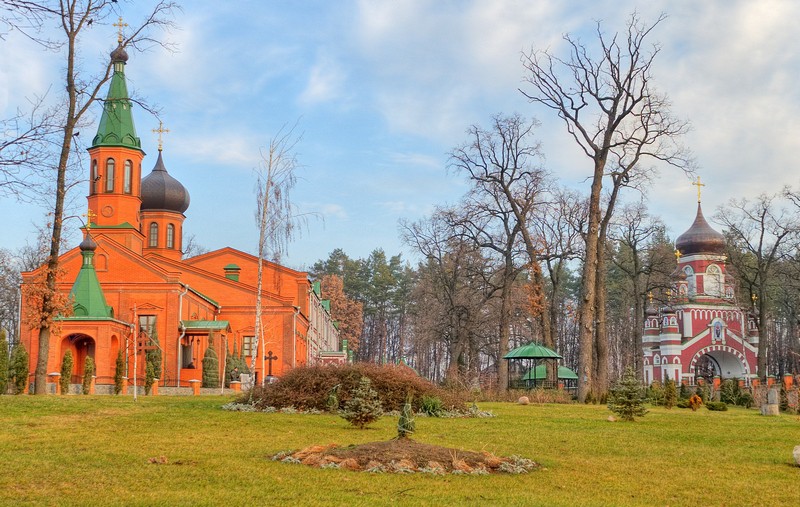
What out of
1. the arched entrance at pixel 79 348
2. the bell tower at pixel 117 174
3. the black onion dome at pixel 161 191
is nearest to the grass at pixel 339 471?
the arched entrance at pixel 79 348

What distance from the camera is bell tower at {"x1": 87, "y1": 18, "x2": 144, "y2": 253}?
39.9 m

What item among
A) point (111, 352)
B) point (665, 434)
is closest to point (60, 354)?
point (111, 352)

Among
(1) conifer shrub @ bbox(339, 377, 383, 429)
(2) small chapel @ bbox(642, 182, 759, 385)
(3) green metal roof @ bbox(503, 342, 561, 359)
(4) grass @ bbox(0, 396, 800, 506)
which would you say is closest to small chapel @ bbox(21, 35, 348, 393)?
(3) green metal roof @ bbox(503, 342, 561, 359)

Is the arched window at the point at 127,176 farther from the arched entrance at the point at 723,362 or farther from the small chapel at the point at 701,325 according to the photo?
the arched entrance at the point at 723,362

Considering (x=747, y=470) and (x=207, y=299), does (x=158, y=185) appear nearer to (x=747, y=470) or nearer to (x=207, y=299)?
(x=207, y=299)

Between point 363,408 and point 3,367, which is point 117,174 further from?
point 363,408

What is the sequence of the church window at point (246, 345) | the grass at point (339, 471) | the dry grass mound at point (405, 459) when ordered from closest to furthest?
the grass at point (339, 471) → the dry grass mound at point (405, 459) → the church window at point (246, 345)

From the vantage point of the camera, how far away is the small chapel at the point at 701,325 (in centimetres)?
5856

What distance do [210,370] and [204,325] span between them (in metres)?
3.61

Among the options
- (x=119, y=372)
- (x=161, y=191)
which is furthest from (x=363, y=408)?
(x=161, y=191)

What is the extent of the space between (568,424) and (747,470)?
253 inches

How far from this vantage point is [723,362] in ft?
198

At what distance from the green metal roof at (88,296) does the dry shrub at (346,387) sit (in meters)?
17.9

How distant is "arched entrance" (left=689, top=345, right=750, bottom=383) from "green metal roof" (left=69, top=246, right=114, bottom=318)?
40669 millimetres
